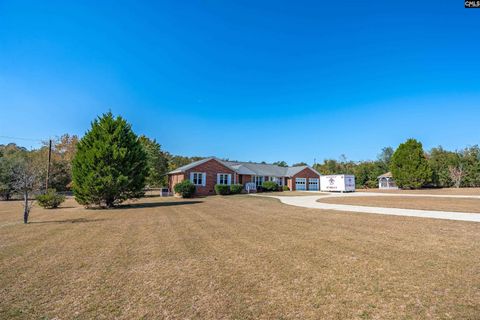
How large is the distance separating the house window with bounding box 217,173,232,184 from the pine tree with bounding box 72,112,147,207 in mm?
12597

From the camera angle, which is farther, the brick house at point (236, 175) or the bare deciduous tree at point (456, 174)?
the bare deciduous tree at point (456, 174)

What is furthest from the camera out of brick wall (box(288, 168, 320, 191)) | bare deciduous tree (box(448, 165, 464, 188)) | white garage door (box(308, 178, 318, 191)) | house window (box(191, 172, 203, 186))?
white garage door (box(308, 178, 318, 191))

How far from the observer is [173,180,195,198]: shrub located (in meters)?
24.9

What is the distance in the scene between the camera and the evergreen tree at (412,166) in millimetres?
35844

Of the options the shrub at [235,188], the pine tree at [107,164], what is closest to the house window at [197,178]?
the shrub at [235,188]

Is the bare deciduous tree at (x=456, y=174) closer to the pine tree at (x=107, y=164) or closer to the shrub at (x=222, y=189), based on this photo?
the shrub at (x=222, y=189)

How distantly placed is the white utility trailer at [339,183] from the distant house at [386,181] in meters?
15.2

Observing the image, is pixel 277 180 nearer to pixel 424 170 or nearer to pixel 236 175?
pixel 236 175

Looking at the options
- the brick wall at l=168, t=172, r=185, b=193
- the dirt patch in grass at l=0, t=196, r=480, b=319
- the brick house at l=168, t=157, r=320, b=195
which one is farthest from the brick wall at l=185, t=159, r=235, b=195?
the dirt patch in grass at l=0, t=196, r=480, b=319

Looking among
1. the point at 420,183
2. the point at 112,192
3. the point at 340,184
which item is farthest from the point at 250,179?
the point at 420,183

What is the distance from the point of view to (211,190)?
28.4 metres

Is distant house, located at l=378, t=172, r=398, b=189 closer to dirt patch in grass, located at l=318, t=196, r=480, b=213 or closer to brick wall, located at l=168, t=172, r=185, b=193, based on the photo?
dirt patch in grass, located at l=318, t=196, r=480, b=213

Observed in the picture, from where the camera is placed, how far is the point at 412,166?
3603cm

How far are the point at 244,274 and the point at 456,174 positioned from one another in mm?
50732
